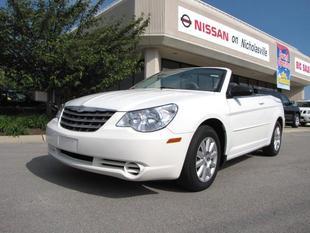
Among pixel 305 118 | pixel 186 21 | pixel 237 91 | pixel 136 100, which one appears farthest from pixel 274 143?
pixel 305 118

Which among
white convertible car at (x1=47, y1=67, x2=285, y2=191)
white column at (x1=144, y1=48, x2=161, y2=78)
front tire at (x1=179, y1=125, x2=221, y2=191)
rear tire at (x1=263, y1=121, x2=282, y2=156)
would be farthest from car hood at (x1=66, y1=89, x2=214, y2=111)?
white column at (x1=144, y1=48, x2=161, y2=78)

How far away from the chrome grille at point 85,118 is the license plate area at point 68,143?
0.14 meters

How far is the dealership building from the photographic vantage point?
590 inches

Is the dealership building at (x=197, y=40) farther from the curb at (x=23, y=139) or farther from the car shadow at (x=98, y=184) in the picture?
the car shadow at (x=98, y=184)

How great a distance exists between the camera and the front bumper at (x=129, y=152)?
381cm

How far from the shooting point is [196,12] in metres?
16.3

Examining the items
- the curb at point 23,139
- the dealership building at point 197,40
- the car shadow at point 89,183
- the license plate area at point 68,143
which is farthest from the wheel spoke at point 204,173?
the dealership building at point 197,40

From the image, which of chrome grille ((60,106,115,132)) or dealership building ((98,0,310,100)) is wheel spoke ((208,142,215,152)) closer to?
chrome grille ((60,106,115,132))

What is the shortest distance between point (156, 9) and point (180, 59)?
13.6 ft

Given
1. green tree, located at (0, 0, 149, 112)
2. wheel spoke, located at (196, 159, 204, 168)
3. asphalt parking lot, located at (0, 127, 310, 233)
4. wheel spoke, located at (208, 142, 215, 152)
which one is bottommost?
asphalt parking lot, located at (0, 127, 310, 233)

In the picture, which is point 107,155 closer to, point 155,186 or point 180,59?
point 155,186

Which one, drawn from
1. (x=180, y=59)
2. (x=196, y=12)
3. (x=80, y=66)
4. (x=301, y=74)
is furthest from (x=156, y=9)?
(x=301, y=74)

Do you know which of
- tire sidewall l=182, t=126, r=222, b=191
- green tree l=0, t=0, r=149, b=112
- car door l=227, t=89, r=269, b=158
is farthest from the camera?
green tree l=0, t=0, r=149, b=112

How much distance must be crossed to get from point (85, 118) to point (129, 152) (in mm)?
766
